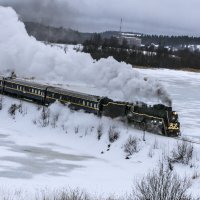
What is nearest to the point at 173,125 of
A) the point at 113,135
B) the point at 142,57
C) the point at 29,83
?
the point at 113,135

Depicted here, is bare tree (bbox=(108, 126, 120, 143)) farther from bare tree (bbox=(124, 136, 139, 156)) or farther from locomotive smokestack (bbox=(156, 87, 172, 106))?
locomotive smokestack (bbox=(156, 87, 172, 106))

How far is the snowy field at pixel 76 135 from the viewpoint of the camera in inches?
1183

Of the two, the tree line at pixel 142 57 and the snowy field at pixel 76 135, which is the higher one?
the tree line at pixel 142 57

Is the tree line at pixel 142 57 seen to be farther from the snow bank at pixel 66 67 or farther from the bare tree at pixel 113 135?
the bare tree at pixel 113 135

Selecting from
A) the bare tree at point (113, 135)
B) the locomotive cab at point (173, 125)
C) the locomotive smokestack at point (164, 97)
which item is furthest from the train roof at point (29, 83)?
the locomotive cab at point (173, 125)

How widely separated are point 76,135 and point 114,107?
4513mm

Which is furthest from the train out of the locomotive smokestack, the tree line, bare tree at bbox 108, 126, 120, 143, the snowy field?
the tree line

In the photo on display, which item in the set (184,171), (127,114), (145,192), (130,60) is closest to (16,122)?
(127,114)

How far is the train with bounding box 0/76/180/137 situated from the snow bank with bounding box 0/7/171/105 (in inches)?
74.5

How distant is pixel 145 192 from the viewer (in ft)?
61.8

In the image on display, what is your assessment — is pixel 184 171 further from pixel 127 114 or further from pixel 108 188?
pixel 127 114

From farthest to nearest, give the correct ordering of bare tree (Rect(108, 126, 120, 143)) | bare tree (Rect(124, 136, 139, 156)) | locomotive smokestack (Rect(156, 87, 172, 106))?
1. locomotive smokestack (Rect(156, 87, 172, 106))
2. bare tree (Rect(108, 126, 120, 143))
3. bare tree (Rect(124, 136, 139, 156))

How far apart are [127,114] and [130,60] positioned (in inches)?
3683

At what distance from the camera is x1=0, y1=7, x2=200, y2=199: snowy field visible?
3005 centimetres
